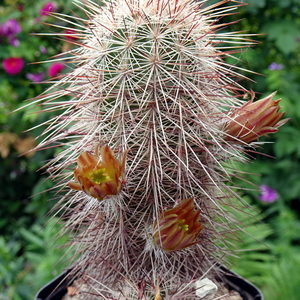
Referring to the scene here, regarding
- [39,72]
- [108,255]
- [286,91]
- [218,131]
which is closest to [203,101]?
[218,131]

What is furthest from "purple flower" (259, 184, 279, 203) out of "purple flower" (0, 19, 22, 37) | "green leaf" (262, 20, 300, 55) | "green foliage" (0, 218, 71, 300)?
"purple flower" (0, 19, 22, 37)

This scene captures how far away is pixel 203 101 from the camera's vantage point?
621 mm

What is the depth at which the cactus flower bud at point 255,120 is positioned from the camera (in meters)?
0.58

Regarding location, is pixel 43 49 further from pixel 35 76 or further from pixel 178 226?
pixel 178 226

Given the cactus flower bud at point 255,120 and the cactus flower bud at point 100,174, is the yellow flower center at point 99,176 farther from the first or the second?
the cactus flower bud at point 255,120

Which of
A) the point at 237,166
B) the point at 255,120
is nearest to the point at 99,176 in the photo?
the point at 255,120

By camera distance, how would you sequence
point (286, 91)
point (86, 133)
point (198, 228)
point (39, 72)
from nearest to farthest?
point (198, 228), point (86, 133), point (286, 91), point (39, 72)

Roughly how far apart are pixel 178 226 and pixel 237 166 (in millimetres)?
772

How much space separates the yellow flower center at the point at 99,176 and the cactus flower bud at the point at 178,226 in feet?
0.36

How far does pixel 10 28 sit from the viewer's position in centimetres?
159

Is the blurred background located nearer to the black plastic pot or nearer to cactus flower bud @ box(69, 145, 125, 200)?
the black plastic pot

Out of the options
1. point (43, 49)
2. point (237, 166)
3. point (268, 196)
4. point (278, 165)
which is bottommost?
point (268, 196)

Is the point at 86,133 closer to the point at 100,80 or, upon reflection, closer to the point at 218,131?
the point at 100,80

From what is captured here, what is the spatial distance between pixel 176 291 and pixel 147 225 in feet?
0.41
